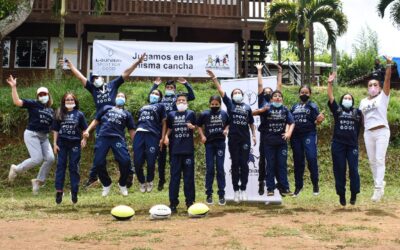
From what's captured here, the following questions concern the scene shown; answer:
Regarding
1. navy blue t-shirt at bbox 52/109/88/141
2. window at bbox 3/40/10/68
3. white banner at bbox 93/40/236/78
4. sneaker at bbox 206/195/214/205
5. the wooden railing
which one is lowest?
sneaker at bbox 206/195/214/205

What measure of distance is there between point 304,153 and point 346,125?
3.52 ft

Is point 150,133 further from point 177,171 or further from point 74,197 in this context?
point 74,197

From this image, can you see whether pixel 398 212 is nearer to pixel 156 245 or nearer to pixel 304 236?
pixel 304 236

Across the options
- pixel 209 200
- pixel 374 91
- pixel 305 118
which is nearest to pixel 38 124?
pixel 209 200

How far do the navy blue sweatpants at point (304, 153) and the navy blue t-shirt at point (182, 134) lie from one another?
2146 mm

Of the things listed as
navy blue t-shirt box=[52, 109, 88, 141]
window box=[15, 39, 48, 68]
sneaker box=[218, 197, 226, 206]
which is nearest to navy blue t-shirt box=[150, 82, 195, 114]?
navy blue t-shirt box=[52, 109, 88, 141]

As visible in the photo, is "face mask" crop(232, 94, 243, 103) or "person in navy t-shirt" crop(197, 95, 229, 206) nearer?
"person in navy t-shirt" crop(197, 95, 229, 206)

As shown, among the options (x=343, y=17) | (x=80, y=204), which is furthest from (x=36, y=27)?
(x=80, y=204)

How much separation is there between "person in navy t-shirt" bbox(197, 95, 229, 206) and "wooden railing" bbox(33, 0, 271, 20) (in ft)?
42.9

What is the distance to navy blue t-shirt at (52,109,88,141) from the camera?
866cm

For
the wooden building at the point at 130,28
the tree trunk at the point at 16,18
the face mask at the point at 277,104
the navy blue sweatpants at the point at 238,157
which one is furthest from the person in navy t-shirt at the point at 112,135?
the wooden building at the point at 130,28

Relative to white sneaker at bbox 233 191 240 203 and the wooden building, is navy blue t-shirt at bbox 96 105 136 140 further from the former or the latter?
the wooden building

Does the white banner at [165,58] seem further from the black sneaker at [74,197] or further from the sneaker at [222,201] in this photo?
the sneaker at [222,201]

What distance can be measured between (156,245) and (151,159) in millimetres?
3598
